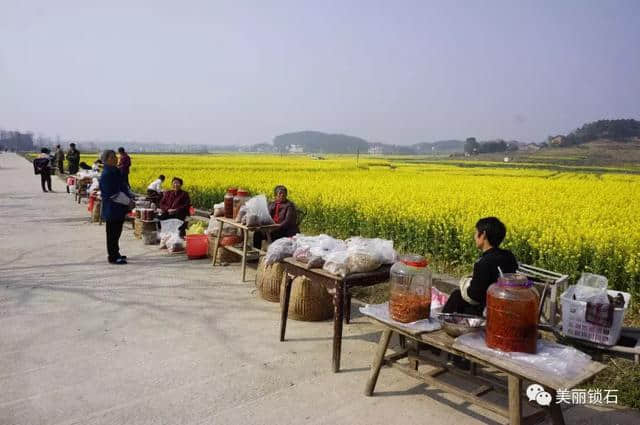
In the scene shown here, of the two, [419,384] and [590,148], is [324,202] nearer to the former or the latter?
[419,384]

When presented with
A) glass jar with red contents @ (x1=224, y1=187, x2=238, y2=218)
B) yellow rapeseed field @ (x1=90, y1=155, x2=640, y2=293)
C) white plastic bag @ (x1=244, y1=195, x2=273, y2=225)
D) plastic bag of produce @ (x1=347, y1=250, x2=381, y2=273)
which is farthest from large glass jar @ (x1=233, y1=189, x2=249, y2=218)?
plastic bag of produce @ (x1=347, y1=250, x2=381, y2=273)

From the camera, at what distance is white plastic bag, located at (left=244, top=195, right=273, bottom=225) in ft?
21.7

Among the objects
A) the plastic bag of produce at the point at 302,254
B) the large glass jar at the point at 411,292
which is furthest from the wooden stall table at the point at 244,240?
the large glass jar at the point at 411,292

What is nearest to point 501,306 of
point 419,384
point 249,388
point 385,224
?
point 419,384

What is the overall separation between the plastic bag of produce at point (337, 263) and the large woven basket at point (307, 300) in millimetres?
924

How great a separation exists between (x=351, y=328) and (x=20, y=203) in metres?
14.7

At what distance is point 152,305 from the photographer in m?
5.54

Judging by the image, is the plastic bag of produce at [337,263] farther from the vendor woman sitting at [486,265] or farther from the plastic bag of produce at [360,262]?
the vendor woman sitting at [486,265]

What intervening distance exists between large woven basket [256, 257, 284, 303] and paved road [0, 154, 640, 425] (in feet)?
0.55

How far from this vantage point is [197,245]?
315 inches

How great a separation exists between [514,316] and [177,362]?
282 centimetres

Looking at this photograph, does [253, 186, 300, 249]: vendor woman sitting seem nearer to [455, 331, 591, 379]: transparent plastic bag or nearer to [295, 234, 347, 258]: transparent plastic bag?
[295, 234, 347, 258]: transparent plastic bag

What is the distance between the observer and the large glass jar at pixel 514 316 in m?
2.66

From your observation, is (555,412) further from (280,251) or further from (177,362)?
(177,362)
